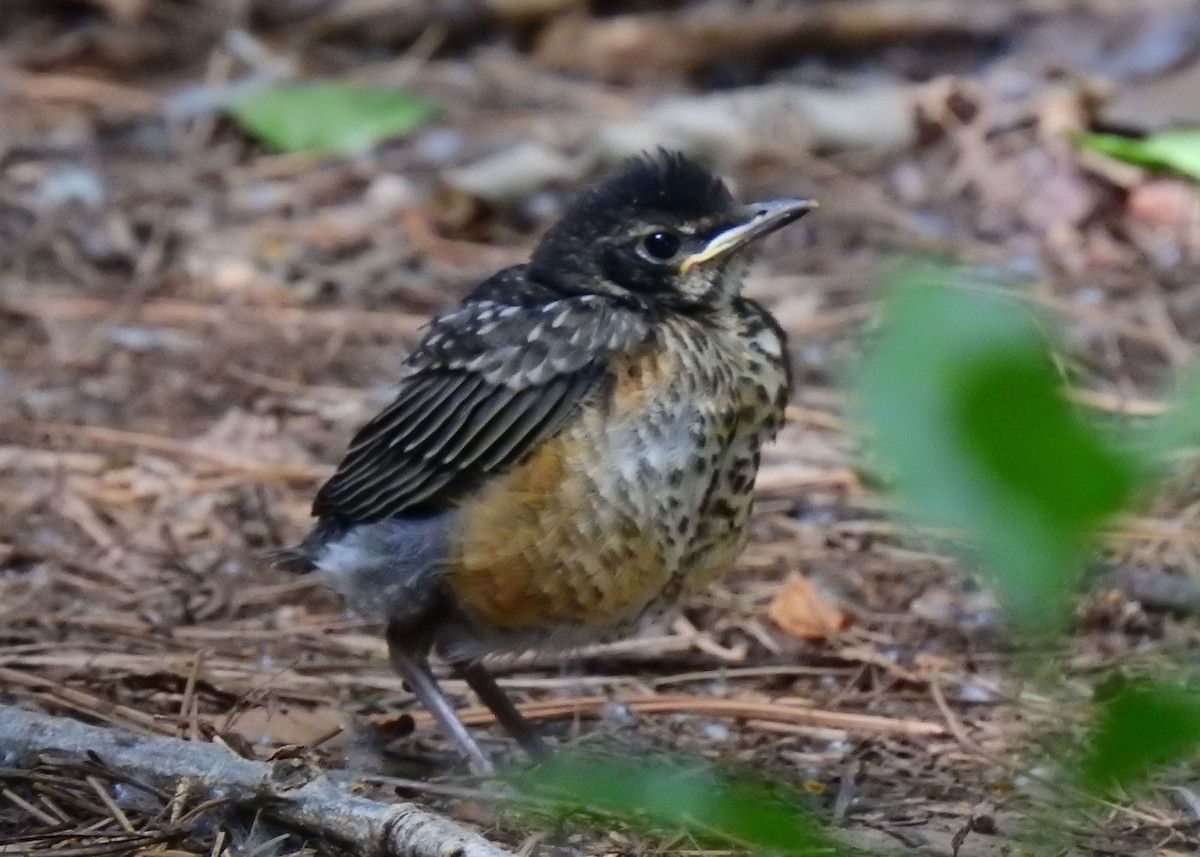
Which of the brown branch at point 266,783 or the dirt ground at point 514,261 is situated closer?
the brown branch at point 266,783

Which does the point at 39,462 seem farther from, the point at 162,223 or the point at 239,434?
the point at 162,223

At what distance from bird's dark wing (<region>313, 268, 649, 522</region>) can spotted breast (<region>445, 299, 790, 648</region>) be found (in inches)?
1.9

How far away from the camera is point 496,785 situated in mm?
2924

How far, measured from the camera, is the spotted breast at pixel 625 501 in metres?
3.03

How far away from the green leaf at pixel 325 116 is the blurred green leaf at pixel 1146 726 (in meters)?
6.34

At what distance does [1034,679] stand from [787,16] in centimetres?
727

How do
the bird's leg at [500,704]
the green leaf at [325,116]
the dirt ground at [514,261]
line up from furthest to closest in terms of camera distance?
the green leaf at [325,116] < the bird's leg at [500,704] < the dirt ground at [514,261]

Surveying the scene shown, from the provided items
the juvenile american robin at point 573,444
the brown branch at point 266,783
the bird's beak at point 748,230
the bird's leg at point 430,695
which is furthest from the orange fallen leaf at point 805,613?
the brown branch at point 266,783

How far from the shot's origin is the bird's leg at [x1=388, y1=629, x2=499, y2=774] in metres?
3.28

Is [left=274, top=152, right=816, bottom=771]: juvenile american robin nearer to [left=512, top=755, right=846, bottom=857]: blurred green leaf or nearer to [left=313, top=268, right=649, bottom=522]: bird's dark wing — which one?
[left=313, top=268, right=649, bottom=522]: bird's dark wing

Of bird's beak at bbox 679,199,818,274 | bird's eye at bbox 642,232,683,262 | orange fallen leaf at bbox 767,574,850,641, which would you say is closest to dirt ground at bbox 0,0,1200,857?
orange fallen leaf at bbox 767,574,850,641

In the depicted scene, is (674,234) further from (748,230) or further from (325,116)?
(325,116)

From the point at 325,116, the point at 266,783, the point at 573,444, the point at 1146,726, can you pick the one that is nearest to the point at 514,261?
the point at 325,116

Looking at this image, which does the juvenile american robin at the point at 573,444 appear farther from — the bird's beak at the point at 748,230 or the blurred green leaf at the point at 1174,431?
the blurred green leaf at the point at 1174,431
